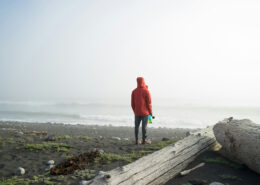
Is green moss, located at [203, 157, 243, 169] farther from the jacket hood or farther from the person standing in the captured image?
the jacket hood

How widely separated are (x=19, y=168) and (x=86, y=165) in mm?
1705

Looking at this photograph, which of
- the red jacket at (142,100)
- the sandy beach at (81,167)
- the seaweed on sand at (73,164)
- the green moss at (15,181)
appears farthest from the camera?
the red jacket at (142,100)

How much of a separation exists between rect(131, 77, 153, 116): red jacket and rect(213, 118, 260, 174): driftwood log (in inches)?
116

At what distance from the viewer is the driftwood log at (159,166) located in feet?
12.8

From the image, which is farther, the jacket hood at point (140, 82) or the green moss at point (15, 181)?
the jacket hood at point (140, 82)

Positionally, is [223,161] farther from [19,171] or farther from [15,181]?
[19,171]

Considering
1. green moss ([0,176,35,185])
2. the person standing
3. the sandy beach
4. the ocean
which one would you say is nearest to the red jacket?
the person standing

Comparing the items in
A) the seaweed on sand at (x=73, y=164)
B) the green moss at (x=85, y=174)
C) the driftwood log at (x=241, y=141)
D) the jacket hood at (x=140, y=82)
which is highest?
the jacket hood at (x=140, y=82)

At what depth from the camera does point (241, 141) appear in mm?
5707

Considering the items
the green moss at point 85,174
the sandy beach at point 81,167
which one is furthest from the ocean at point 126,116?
the green moss at point 85,174

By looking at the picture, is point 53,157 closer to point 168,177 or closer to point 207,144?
point 168,177

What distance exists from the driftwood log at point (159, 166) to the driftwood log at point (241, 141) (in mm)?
640

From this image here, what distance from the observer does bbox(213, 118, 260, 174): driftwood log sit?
532cm

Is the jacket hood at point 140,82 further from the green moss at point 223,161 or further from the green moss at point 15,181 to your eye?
the green moss at point 15,181
